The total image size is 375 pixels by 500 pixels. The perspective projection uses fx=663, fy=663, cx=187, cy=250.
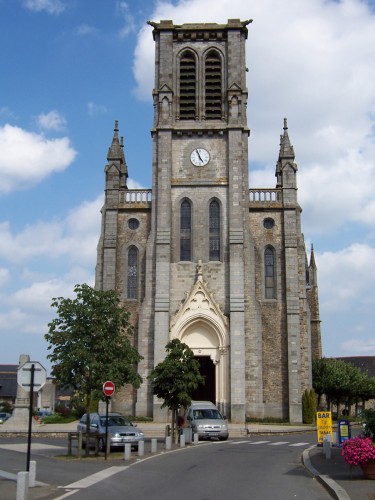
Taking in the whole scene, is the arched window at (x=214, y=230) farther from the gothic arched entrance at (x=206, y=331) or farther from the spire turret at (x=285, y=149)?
the spire turret at (x=285, y=149)

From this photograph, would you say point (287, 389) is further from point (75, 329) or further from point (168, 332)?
point (75, 329)

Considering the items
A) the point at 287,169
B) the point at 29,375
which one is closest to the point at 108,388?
the point at 29,375

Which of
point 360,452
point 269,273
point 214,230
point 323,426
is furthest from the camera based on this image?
point 214,230

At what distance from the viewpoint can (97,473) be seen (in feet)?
54.9

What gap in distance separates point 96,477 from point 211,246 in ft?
84.5

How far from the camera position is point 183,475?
15750 mm

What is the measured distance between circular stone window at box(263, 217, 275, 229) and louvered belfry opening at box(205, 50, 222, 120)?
749cm

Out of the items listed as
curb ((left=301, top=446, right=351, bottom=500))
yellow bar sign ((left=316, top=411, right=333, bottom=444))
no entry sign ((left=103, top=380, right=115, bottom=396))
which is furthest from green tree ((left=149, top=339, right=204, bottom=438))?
curb ((left=301, top=446, right=351, bottom=500))

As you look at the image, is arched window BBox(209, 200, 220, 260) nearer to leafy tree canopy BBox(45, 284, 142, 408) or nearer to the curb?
leafy tree canopy BBox(45, 284, 142, 408)

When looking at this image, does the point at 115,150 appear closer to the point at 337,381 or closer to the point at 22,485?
the point at 337,381

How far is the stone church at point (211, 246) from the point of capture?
38.5 meters

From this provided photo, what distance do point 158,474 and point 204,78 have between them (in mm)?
32268

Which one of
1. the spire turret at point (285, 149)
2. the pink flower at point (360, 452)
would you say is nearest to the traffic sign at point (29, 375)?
the pink flower at point (360, 452)

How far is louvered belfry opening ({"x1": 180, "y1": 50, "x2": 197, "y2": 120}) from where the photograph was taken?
43250 mm
